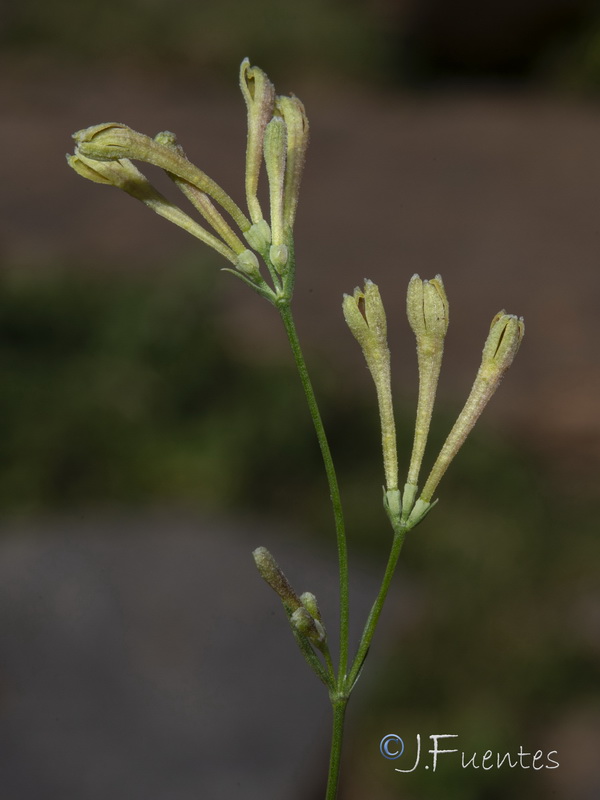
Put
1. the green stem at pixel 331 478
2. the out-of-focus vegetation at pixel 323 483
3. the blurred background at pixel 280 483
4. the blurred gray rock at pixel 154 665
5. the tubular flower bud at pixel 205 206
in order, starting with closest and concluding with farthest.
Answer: the green stem at pixel 331 478
the tubular flower bud at pixel 205 206
the blurred gray rock at pixel 154 665
the blurred background at pixel 280 483
the out-of-focus vegetation at pixel 323 483

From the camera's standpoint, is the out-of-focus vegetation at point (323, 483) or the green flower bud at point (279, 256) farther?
the out-of-focus vegetation at point (323, 483)

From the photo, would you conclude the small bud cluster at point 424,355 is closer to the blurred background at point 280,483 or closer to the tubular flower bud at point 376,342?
the tubular flower bud at point 376,342

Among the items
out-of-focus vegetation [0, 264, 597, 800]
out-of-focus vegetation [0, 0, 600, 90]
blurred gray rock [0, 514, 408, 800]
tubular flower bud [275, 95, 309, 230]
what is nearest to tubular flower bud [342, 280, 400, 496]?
tubular flower bud [275, 95, 309, 230]

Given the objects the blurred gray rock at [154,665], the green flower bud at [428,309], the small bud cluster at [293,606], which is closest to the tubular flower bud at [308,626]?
the small bud cluster at [293,606]

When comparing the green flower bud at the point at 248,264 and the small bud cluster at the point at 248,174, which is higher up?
the small bud cluster at the point at 248,174

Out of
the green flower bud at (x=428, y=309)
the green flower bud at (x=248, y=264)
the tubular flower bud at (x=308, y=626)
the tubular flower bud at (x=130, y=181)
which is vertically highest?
the tubular flower bud at (x=130, y=181)

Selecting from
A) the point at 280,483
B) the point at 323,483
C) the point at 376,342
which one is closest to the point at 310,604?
the point at 376,342

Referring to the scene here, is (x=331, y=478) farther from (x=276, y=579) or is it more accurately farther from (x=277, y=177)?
(x=277, y=177)

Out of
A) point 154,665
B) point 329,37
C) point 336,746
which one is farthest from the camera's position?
point 329,37
